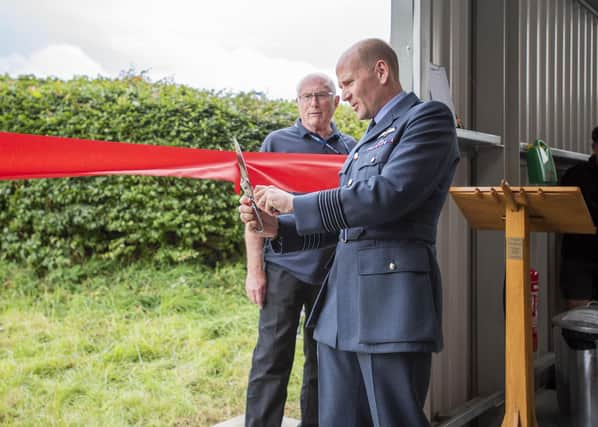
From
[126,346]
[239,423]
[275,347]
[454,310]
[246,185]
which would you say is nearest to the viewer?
[246,185]

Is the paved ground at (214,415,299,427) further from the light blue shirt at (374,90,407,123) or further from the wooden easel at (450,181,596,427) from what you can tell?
the light blue shirt at (374,90,407,123)

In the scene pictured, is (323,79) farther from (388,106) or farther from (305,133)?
(388,106)

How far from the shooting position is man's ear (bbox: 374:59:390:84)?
1.79 m

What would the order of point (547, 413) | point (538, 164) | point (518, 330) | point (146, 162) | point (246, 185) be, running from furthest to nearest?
point (538, 164)
point (547, 413)
point (518, 330)
point (146, 162)
point (246, 185)

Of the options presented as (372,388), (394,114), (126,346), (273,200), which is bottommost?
(126,346)

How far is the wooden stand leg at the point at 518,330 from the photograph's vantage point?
248 centimetres

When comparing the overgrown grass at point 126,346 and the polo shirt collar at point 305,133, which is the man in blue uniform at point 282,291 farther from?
the overgrown grass at point 126,346

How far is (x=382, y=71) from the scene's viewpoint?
1797 mm

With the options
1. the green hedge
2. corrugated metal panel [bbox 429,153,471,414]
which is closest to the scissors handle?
corrugated metal panel [bbox 429,153,471,414]

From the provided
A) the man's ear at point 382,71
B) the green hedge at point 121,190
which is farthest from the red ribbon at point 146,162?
the green hedge at point 121,190

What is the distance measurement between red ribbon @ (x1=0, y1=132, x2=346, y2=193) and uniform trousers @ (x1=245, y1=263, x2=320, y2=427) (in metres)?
0.47

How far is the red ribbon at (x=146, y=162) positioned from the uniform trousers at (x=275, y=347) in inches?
18.5

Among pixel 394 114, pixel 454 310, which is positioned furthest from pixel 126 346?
pixel 394 114

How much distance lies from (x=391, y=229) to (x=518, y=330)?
3.67 ft
